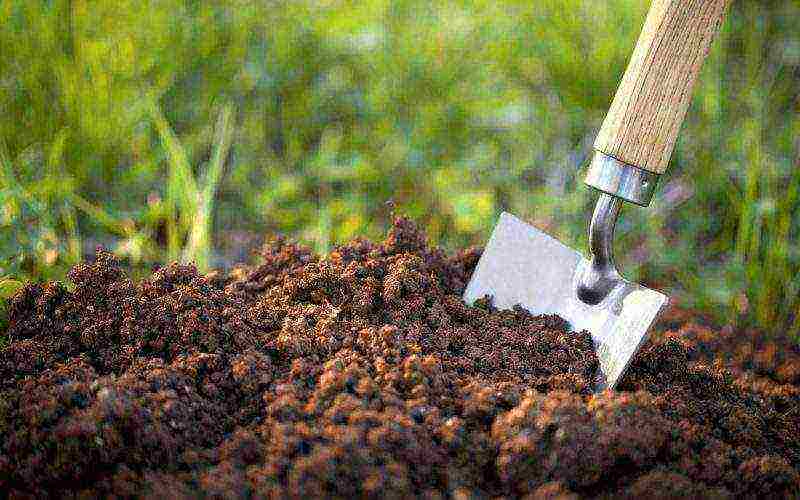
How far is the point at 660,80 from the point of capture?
5.14 feet

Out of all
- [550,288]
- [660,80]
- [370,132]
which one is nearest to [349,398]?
[550,288]

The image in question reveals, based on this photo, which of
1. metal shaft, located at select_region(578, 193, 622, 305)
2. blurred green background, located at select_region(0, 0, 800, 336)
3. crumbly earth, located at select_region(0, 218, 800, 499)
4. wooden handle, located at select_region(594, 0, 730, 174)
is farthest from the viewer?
blurred green background, located at select_region(0, 0, 800, 336)

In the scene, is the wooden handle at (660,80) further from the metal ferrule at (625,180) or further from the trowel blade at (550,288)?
the trowel blade at (550,288)

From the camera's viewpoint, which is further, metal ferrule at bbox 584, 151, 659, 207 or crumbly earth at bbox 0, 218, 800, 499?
metal ferrule at bbox 584, 151, 659, 207

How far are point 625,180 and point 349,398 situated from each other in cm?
A: 78

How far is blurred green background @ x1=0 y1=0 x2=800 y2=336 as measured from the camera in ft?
7.79

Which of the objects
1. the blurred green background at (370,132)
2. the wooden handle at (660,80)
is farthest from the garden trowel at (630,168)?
the blurred green background at (370,132)

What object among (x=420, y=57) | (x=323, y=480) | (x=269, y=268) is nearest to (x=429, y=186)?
(x=420, y=57)

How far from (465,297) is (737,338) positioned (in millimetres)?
873

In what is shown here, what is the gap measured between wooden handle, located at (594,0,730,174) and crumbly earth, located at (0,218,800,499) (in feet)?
1.37

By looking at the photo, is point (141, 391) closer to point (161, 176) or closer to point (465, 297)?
point (465, 297)

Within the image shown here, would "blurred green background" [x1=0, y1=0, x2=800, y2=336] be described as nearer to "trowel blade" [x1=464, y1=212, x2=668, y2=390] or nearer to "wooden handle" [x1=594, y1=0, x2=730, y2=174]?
"trowel blade" [x1=464, y1=212, x2=668, y2=390]

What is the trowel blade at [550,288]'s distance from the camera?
1.59m

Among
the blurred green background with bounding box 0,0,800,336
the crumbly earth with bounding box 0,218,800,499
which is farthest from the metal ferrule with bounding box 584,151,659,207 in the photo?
the blurred green background with bounding box 0,0,800,336
